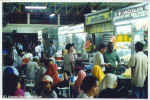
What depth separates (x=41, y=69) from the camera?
18.8ft

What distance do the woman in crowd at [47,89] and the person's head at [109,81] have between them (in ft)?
3.73

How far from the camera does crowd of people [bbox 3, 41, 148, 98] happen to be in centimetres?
562

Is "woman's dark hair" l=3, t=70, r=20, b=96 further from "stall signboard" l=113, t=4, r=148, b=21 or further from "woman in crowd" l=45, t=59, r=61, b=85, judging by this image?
"stall signboard" l=113, t=4, r=148, b=21

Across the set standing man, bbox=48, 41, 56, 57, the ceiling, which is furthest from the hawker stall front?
standing man, bbox=48, 41, 56, 57

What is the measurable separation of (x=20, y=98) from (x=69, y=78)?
1217 millimetres

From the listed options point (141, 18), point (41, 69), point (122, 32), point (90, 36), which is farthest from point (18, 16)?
point (141, 18)

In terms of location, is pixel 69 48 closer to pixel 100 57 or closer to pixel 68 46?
pixel 68 46

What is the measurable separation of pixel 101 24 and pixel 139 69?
1.33m

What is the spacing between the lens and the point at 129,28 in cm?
558

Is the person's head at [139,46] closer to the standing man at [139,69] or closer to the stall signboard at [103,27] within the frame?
the standing man at [139,69]

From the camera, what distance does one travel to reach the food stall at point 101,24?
5617 mm

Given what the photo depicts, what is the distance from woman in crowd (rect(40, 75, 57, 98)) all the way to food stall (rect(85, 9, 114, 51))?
4.43ft

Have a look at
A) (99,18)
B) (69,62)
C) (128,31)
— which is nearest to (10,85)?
(69,62)

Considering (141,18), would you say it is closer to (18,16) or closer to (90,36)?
(90,36)
